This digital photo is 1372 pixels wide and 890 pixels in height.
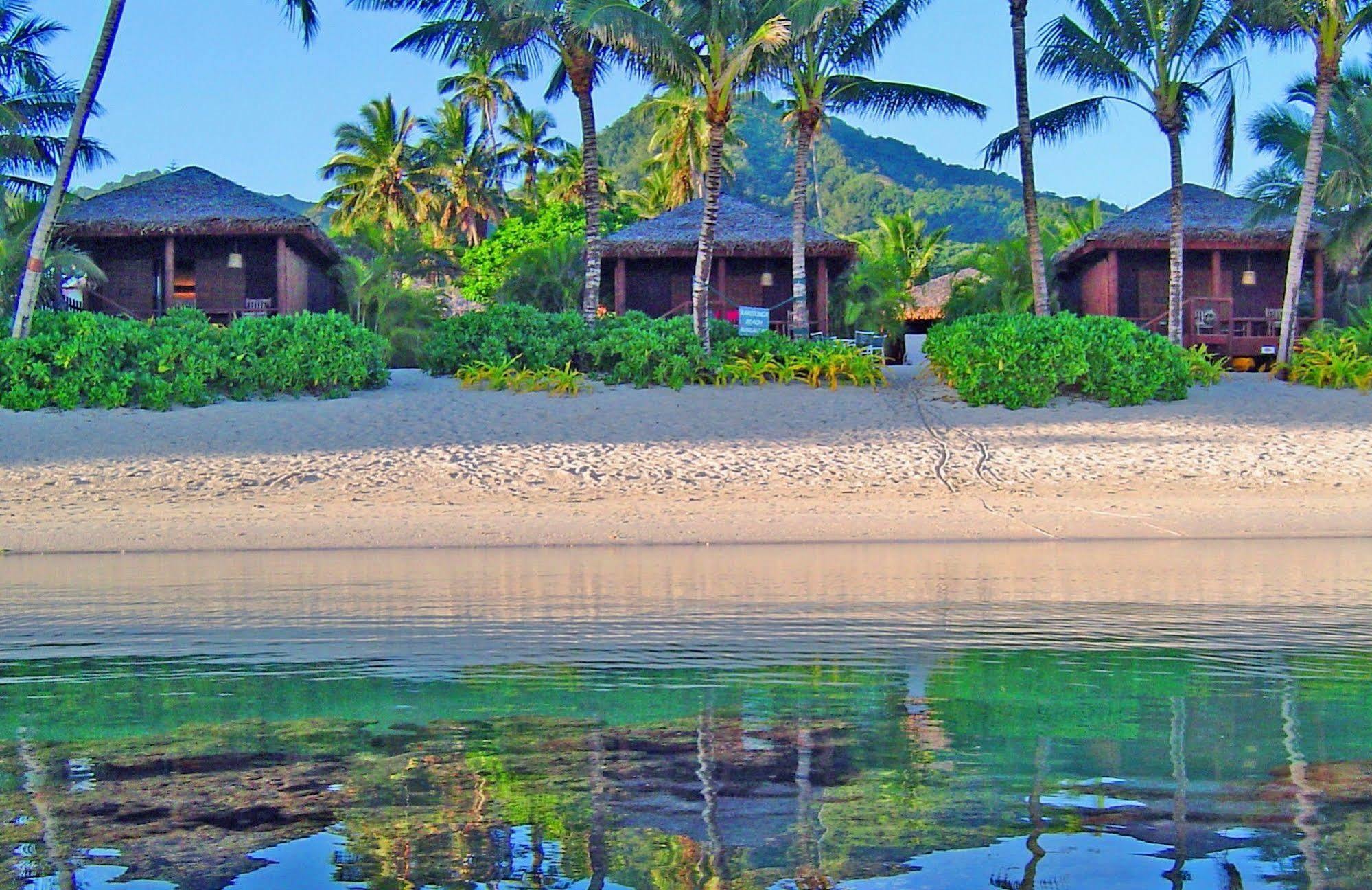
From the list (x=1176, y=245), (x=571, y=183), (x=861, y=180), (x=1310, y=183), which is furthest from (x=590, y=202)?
(x=861, y=180)

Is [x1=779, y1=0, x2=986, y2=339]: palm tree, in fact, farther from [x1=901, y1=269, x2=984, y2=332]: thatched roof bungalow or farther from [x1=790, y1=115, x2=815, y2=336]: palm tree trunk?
[x1=901, y1=269, x2=984, y2=332]: thatched roof bungalow

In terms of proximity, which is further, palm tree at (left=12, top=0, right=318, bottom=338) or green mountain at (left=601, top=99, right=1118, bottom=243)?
green mountain at (left=601, top=99, right=1118, bottom=243)

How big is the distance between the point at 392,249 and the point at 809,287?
8.90 m

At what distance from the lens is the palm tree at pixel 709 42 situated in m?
20.9

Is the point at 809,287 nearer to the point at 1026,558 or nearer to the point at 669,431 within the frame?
the point at 669,431

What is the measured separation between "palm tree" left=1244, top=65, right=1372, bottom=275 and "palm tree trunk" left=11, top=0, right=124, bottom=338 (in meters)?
19.3

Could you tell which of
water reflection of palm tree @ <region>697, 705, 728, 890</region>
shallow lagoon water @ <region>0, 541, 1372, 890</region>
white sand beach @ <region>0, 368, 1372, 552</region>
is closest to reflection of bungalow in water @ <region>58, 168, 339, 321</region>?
white sand beach @ <region>0, 368, 1372, 552</region>

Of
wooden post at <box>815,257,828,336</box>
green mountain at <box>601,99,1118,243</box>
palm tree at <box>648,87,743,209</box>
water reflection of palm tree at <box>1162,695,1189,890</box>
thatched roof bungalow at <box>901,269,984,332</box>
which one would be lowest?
water reflection of palm tree at <box>1162,695,1189,890</box>

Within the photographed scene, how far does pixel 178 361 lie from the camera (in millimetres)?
20750

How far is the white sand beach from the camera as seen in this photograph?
562 inches

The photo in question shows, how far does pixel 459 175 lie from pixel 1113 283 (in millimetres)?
25584

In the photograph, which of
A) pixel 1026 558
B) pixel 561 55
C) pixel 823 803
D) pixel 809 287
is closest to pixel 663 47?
pixel 561 55

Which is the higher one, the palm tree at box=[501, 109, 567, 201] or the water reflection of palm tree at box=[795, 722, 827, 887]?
the palm tree at box=[501, 109, 567, 201]

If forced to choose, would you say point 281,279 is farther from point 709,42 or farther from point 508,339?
point 709,42
